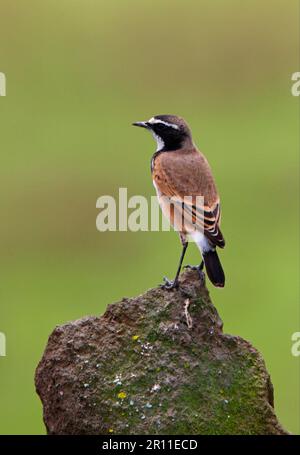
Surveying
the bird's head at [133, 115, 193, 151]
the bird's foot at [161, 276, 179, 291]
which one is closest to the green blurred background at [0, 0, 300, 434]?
the bird's head at [133, 115, 193, 151]

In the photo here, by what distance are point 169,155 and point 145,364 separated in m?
2.45

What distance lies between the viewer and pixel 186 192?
9922 millimetres

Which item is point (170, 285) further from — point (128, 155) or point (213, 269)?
point (128, 155)

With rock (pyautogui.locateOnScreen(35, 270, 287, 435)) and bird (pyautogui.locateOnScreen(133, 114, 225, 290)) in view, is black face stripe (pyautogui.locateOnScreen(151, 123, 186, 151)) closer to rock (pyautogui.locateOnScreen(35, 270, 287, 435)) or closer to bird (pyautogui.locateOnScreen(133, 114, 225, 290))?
bird (pyautogui.locateOnScreen(133, 114, 225, 290))

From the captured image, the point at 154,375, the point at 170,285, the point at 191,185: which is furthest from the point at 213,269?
the point at 154,375

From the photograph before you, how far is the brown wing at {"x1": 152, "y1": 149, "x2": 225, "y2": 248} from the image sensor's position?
971 centimetres

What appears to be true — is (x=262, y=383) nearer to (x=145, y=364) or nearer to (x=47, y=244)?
(x=145, y=364)

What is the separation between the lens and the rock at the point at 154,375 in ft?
27.0

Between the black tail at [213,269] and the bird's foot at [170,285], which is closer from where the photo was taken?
the bird's foot at [170,285]

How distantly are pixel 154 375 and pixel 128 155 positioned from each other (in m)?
16.1

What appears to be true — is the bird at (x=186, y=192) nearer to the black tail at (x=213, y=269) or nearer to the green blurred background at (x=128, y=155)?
the black tail at (x=213, y=269)

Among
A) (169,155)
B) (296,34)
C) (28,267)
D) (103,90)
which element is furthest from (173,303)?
(296,34)

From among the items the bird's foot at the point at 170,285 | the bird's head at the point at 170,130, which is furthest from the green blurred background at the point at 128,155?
the bird's foot at the point at 170,285

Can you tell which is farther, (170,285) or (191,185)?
(191,185)
